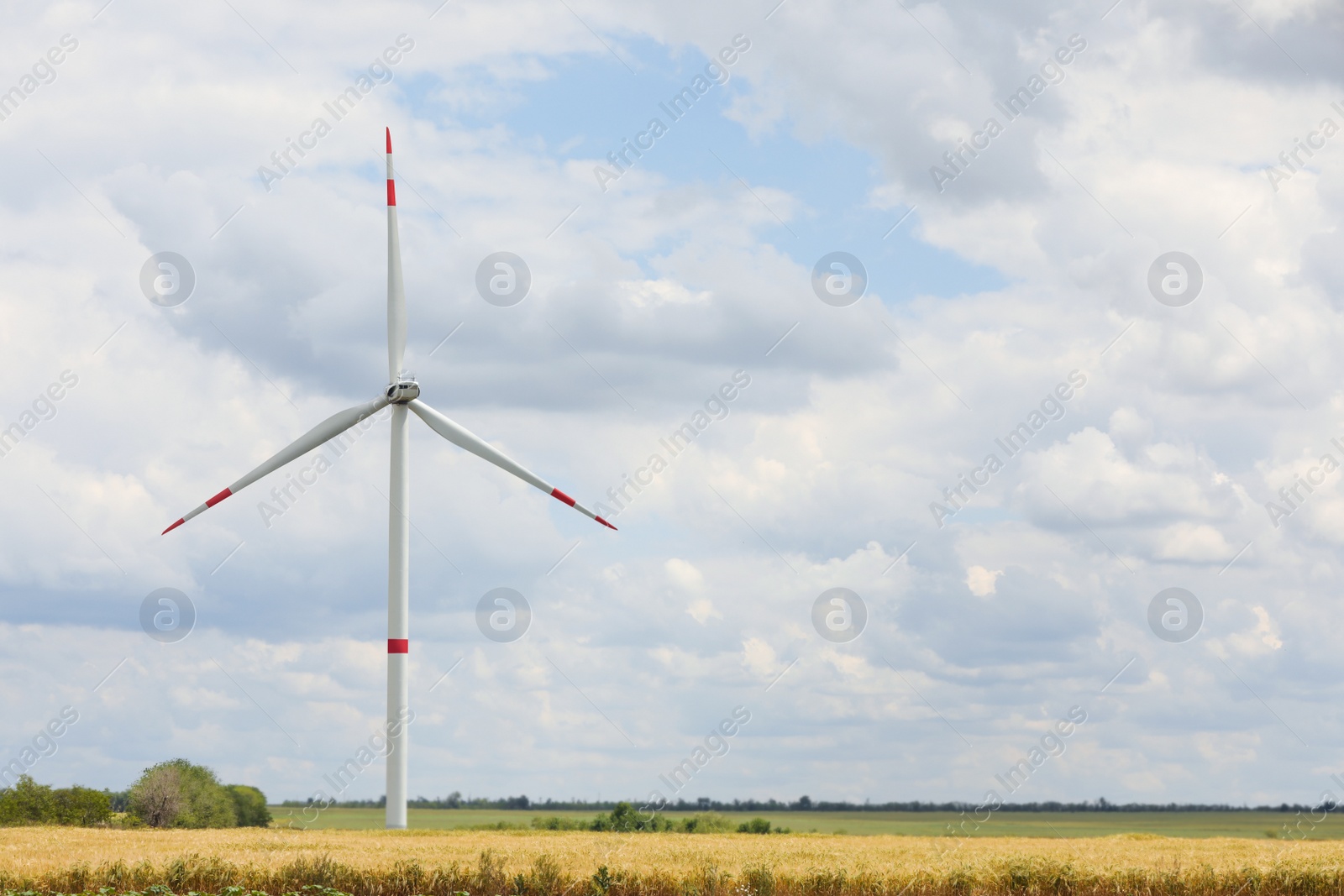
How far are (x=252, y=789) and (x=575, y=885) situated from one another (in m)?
61.4

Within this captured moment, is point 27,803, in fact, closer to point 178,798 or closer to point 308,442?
point 178,798

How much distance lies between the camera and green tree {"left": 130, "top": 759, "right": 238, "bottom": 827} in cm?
6159

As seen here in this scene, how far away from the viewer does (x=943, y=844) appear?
159ft

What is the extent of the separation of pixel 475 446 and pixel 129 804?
24.6m

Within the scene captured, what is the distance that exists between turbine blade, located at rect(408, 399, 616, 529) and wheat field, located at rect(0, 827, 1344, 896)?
69.7ft

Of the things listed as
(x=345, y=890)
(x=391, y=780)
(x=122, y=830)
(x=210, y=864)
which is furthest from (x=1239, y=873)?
(x=122, y=830)

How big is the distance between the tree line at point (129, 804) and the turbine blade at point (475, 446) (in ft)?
72.8

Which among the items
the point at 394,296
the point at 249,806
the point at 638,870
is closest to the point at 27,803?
the point at 249,806

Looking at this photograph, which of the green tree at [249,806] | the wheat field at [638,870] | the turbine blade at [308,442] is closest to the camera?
the wheat field at [638,870]

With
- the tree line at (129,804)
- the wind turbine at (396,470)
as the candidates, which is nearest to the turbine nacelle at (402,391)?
the wind turbine at (396,470)

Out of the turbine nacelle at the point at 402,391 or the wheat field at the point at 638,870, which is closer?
the wheat field at the point at 638,870

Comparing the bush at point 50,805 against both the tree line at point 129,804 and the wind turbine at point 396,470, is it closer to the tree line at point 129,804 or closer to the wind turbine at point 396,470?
the tree line at point 129,804

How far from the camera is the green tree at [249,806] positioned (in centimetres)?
8212

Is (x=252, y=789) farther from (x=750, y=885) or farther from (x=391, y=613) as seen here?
(x=750, y=885)
